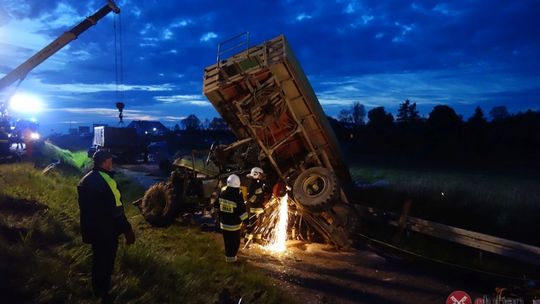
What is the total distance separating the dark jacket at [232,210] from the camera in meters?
6.81

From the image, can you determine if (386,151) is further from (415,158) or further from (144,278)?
(144,278)

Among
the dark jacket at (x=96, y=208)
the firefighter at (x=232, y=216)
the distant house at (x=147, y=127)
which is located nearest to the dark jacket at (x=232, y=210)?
the firefighter at (x=232, y=216)

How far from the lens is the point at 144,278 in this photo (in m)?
5.14

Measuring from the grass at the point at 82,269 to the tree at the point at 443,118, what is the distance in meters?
28.5

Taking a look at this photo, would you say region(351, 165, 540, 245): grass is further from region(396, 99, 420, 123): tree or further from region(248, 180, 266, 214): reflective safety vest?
region(396, 99, 420, 123): tree

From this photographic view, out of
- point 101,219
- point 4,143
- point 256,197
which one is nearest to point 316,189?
point 256,197

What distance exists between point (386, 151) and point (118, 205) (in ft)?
92.7

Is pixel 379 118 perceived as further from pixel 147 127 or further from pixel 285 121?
pixel 285 121

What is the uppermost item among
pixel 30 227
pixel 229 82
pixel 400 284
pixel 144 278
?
pixel 229 82

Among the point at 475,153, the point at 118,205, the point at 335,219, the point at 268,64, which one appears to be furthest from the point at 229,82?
the point at 475,153

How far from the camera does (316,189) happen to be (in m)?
8.37

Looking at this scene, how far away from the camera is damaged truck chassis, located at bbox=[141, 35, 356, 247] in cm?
806

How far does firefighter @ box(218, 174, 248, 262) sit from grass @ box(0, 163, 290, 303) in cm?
28

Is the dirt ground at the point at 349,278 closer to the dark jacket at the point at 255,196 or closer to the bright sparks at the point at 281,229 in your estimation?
the bright sparks at the point at 281,229
